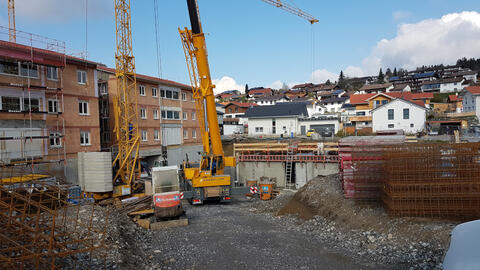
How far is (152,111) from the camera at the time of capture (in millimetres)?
34500

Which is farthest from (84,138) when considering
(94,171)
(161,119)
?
(161,119)

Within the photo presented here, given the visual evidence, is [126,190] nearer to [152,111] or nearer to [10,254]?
[10,254]

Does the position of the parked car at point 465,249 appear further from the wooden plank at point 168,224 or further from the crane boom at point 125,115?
the crane boom at point 125,115

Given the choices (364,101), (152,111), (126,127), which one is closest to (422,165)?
(126,127)

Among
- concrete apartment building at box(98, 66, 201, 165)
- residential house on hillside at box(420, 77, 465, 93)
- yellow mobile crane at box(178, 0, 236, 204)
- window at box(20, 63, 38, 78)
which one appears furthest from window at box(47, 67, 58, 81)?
residential house on hillside at box(420, 77, 465, 93)

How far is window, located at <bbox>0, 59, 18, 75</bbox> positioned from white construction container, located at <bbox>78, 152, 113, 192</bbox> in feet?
25.8

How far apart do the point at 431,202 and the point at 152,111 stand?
29.0 metres

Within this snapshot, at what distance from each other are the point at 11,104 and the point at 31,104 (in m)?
1.22

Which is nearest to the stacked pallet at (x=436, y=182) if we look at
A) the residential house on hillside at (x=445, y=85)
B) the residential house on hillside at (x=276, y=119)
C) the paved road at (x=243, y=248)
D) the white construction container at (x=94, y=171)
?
the paved road at (x=243, y=248)

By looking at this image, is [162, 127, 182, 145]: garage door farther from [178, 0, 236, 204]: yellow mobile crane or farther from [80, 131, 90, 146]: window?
[178, 0, 236, 204]: yellow mobile crane

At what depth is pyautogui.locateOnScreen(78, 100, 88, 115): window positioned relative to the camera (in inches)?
990

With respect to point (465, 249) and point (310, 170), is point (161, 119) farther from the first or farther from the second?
point (465, 249)

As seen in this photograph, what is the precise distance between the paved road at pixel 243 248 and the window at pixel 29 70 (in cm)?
1582

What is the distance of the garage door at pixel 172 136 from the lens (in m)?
36.4
